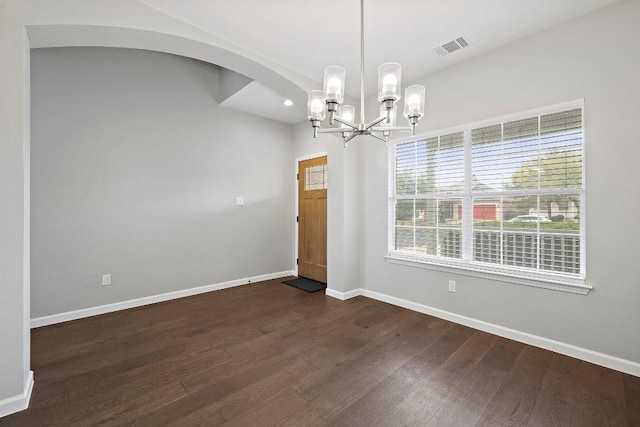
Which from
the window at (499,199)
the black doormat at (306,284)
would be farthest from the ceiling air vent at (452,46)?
the black doormat at (306,284)

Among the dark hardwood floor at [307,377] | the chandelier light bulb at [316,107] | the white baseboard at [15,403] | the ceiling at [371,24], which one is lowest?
the dark hardwood floor at [307,377]

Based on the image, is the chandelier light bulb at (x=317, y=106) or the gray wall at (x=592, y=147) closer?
the chandelier light bulb at (x=317, y=106)

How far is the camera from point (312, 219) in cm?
492

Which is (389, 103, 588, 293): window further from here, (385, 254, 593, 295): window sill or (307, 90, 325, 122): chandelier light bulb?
(307, 90, 325, 122): chandelier light bulb

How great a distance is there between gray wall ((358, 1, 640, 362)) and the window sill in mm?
60

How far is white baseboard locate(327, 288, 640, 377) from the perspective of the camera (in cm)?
218

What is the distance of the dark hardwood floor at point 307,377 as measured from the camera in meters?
1.72

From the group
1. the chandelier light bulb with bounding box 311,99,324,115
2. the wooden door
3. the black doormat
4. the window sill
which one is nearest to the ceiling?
the chandelier light bulb with bounding box 311,99,324,115

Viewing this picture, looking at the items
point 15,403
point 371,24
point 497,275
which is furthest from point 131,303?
point 497,275

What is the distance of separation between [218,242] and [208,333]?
173 cm

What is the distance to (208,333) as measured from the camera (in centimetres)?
285

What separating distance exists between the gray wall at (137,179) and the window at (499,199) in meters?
2.47

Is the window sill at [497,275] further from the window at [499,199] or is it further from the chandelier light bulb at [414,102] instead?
the chandelier light bulb at [414,102]

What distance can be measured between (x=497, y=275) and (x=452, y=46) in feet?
7.54
